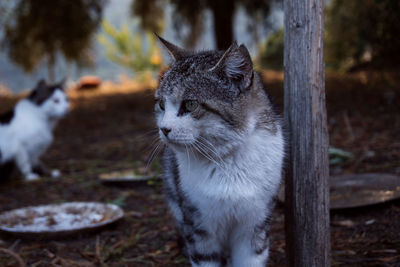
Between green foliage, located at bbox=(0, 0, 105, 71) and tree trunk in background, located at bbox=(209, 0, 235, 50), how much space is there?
2.01m

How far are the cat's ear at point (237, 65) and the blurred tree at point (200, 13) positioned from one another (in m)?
5.30

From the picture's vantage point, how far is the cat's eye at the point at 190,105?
205cm

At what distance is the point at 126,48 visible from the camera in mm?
11602

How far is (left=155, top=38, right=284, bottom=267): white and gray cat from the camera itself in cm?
204

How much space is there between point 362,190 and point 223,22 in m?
5.37

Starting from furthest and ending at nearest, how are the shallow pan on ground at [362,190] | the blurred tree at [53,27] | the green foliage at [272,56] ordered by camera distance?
1. the green foliage at [272,56]
2. the blurred tree at [53,27]
3. the shallow pan on ground at [362,190]

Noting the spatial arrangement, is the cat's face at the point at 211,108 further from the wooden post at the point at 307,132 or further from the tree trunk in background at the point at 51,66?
the tree trunk in background at the point at 51,66

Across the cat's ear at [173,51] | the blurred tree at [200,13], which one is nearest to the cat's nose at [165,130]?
the cat's ear at [173,51]

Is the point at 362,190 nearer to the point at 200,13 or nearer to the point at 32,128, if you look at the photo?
the point at 32,128

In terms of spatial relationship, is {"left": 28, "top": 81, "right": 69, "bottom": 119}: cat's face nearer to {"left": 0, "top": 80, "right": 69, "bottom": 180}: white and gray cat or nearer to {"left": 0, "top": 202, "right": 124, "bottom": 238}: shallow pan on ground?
{"left": 0, "top": 80, "right": 69, "bottom": 180}: white and gray cat

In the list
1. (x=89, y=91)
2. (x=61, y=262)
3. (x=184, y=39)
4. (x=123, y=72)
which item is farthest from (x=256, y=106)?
(x=123, y=72)

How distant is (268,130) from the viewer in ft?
7.09

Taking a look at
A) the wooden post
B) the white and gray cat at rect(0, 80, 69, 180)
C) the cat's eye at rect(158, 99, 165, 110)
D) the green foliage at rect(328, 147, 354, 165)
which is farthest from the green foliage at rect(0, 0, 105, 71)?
the wooden post

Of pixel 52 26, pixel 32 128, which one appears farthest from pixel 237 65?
pixel 52 26
